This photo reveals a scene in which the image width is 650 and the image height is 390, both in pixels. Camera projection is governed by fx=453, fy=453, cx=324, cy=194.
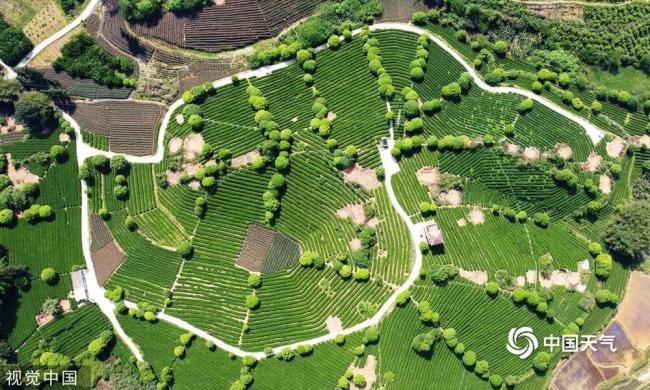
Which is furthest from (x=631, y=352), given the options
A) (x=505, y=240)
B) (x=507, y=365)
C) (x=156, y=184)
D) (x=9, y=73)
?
(x=9, y=73)

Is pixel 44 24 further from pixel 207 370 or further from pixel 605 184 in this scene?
pixel 605 184

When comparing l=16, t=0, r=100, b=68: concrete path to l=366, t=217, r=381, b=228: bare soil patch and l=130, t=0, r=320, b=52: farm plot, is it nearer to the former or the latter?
l=130, t=0, r=320, b=52: farm plot

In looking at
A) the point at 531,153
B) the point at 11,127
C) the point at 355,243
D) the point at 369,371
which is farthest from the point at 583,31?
the point at 11,127

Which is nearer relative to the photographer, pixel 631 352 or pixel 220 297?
pixel 220 297

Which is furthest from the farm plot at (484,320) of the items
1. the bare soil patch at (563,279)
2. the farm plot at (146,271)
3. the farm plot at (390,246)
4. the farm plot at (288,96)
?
the farm plot at (146,271)

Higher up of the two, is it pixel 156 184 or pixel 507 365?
pixel 156 184

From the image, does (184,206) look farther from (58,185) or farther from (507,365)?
(507,365)
